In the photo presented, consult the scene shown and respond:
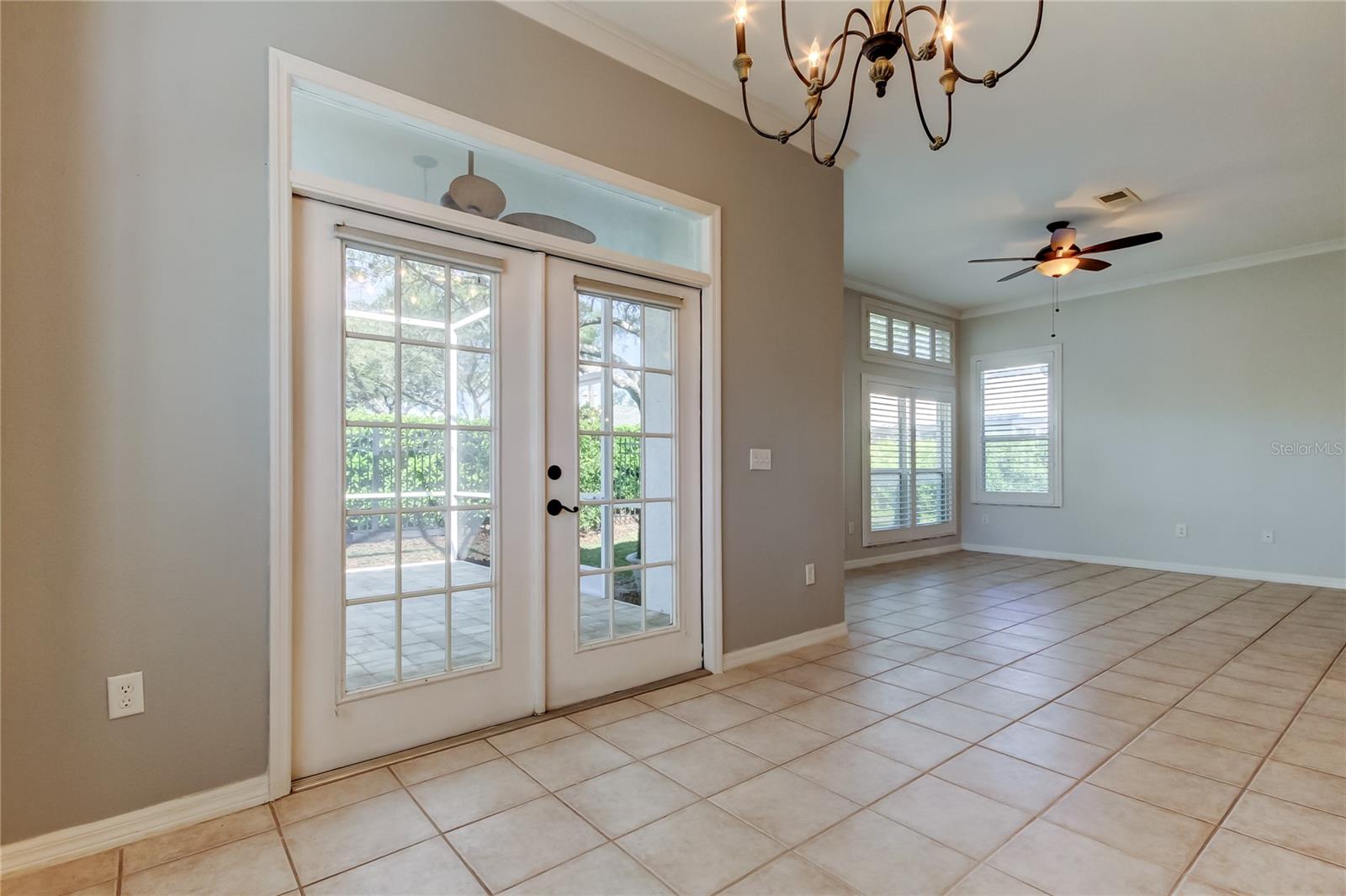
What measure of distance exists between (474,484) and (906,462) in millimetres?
5705

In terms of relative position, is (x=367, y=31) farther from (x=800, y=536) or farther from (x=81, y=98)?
(x=800, y=536)

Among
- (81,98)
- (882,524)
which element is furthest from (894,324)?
(81,98)

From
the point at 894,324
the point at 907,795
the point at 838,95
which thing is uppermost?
the point at 838,95

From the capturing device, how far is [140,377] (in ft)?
6.00

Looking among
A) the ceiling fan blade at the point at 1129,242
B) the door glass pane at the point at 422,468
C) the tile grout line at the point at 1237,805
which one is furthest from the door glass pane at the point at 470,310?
the ceiling fan blade at the point at 1129,242

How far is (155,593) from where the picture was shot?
72.6 inches

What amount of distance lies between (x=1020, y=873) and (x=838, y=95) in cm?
338

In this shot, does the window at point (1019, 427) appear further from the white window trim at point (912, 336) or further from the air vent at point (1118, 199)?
the air vent at point (1118, 199)

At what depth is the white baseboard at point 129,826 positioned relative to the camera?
166 cm

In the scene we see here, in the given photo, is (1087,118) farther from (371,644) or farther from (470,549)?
(371,644)

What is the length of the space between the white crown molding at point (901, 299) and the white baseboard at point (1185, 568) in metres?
2.87

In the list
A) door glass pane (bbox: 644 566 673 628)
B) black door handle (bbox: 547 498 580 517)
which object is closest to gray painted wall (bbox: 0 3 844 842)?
black door handle (bbox: 547 498 580 517)

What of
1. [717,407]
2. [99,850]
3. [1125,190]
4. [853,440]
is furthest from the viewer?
[853,440]

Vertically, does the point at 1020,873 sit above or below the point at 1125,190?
below
